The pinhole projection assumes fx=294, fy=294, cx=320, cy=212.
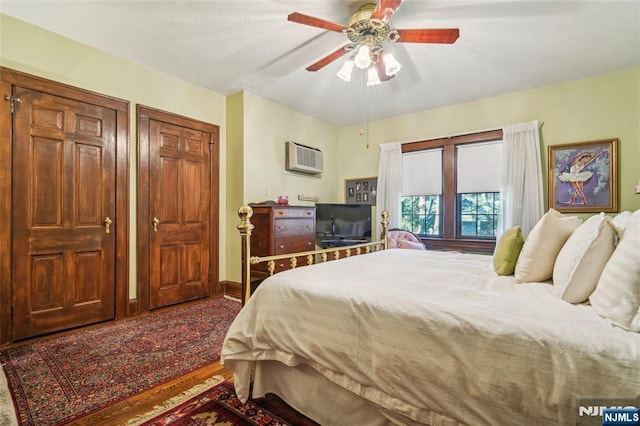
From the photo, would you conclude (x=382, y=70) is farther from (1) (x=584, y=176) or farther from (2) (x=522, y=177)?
(1) (x=584, y=176)

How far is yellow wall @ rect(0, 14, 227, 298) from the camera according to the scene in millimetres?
2410

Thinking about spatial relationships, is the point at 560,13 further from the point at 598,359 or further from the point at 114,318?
the point at 114,318

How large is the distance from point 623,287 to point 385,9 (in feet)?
6.21

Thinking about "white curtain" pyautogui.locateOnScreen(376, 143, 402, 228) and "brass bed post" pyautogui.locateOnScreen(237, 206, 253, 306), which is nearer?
"brass bed post" pyautogui.locateOnScreen(237, 206, 253, 306)

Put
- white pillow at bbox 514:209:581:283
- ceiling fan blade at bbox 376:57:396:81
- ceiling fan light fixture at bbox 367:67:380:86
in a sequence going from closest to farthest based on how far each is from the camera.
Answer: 1. white pillow at bbox 514:209:581:283
2. ceiling fan light fixture at bbox 367:67:380:86
3. ceiling fan blade at bbox 376:57:396:81

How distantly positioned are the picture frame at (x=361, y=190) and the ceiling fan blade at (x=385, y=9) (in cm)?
307

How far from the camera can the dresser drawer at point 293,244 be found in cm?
360

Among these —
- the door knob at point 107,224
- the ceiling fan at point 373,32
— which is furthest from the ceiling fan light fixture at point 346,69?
the door knob at point 107,224

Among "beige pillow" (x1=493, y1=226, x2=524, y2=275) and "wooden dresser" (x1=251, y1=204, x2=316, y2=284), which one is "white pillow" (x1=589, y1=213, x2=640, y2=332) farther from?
"wooden dresser" (x1=251, y1=204, x2=316, y2=284)

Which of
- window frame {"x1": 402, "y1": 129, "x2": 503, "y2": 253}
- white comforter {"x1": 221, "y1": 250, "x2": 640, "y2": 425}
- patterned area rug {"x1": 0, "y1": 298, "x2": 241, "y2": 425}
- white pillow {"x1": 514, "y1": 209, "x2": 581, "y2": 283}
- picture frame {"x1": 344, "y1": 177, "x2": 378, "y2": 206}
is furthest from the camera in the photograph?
picture frame {"x1": 344, "y1": 177, "x2": 378, "y2": 206}

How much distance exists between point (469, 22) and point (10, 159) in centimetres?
382

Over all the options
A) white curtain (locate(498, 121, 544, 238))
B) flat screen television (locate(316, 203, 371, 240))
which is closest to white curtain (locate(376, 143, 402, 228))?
→ flat screen television (locate(316, 203, 371, 240))

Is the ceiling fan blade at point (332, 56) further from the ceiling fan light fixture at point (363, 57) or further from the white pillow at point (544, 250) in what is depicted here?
the white pillow at point (544, 250)

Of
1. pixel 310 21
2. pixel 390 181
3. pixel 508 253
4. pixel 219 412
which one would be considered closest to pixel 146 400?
pixel 219 412
